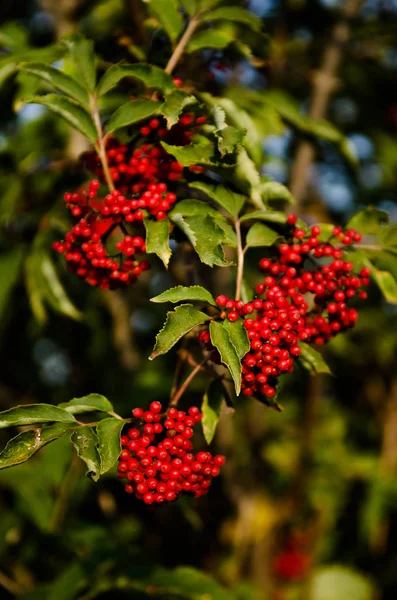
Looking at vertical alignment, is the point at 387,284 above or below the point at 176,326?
below

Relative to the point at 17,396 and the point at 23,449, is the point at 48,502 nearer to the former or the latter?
the point at 17,396

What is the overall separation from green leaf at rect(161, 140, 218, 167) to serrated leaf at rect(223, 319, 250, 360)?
0.41m

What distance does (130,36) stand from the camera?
2189 millimetres

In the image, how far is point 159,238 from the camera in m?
1.38

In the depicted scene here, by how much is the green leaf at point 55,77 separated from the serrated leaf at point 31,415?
91 cm

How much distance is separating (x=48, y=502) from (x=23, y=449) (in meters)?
1.59

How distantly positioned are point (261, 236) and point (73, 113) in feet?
2.12

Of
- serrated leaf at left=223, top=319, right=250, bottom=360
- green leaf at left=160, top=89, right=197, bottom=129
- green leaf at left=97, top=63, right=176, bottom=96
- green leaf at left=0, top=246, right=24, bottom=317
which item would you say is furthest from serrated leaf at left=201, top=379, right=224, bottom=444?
green leaf at left=0, top=246, right=24, bottom=317

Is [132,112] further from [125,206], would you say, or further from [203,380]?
[203,380]

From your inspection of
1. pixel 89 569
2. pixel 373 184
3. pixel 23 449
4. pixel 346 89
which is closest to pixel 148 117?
pixel 23 449

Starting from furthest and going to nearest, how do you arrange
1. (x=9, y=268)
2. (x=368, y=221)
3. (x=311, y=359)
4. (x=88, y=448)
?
(x=9, y=268) → (x=368, y=221) → (x=311, y=359) → (x=88, y=448)

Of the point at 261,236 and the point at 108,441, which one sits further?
the point at 261,236

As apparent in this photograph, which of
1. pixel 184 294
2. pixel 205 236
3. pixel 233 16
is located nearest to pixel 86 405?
pixel 184 294

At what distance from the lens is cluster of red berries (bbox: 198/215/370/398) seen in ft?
4.18
